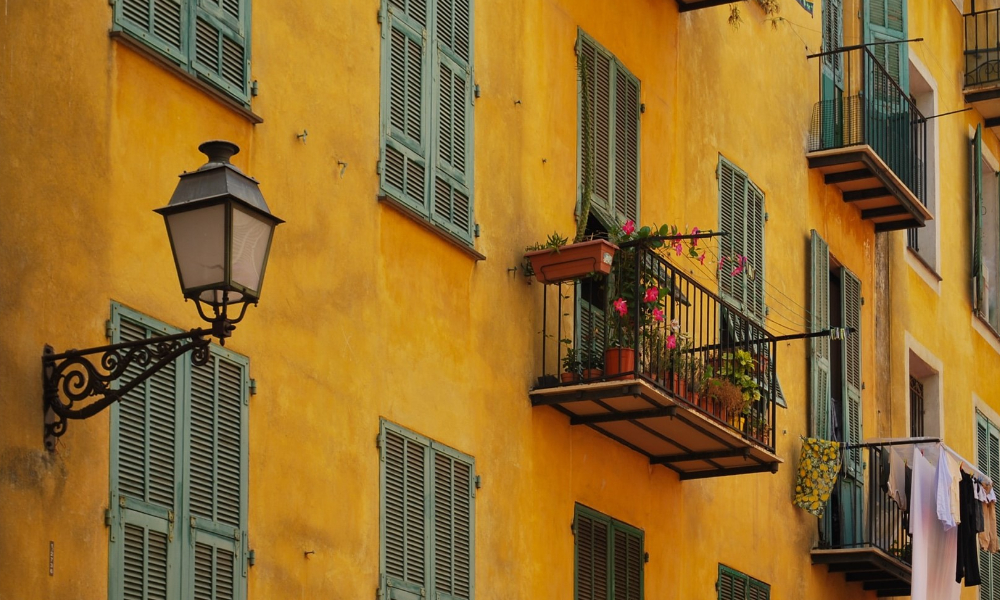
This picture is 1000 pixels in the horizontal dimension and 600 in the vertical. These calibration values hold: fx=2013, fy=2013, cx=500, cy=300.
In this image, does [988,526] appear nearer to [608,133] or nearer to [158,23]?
[608,133]

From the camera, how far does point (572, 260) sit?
1424 centimetres

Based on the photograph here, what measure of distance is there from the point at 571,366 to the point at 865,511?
273 inches

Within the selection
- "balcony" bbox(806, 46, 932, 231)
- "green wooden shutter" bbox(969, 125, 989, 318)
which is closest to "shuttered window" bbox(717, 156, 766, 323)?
"balcony" bbox(806, 46, 932, 231)

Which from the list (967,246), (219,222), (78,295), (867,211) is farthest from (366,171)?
(967,246)

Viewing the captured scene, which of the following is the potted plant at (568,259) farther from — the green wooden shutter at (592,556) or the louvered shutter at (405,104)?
the green wooden shutter at (592,556)

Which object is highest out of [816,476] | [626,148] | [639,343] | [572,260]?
[626,148]

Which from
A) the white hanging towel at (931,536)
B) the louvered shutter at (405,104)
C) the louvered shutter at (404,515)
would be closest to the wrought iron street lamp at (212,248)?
the louvered shutter at (404,515)

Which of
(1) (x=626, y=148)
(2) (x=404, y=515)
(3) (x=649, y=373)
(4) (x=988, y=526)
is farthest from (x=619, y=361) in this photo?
(4) (x=988, y=526)

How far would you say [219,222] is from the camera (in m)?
8.82

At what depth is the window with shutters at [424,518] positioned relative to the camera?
12.5 metres

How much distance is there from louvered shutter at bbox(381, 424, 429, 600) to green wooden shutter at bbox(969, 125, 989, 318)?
15063mm

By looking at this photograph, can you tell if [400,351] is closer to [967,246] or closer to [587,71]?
[587,71]

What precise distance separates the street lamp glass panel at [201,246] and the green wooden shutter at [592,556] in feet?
21.9

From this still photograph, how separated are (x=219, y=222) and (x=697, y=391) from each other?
7.07 m
